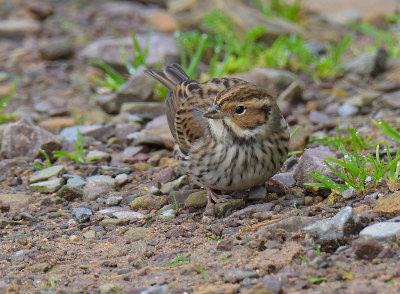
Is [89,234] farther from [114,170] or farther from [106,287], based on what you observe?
[114,170]

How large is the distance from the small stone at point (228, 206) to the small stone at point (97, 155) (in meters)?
1.79

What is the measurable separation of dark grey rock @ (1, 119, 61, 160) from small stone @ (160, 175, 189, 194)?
145 centimetres

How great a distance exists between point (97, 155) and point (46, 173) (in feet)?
2.08

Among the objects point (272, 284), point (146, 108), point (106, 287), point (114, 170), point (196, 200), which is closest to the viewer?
point (272, 284)

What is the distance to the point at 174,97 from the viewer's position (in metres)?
6.49

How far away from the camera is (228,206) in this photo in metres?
5.36

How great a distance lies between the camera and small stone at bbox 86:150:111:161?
6.80 m

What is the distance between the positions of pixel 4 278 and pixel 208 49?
5126mm

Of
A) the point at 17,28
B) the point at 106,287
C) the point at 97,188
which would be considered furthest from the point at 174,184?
the point at 17,28

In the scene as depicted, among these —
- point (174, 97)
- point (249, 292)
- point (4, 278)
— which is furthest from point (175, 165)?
point (249, 292)

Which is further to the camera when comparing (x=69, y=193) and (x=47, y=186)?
(x=47, y=186)

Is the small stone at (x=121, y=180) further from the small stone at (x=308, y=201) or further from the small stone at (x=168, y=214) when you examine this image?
the small stone at (x=308, y=201)

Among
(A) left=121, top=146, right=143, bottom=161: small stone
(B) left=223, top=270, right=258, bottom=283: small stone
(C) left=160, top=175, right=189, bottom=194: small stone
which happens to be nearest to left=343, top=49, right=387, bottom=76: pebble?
(A) left=121, top=146, right=143, bottom=161: small stone

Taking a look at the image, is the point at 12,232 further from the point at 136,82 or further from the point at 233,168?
the point at 136,82
